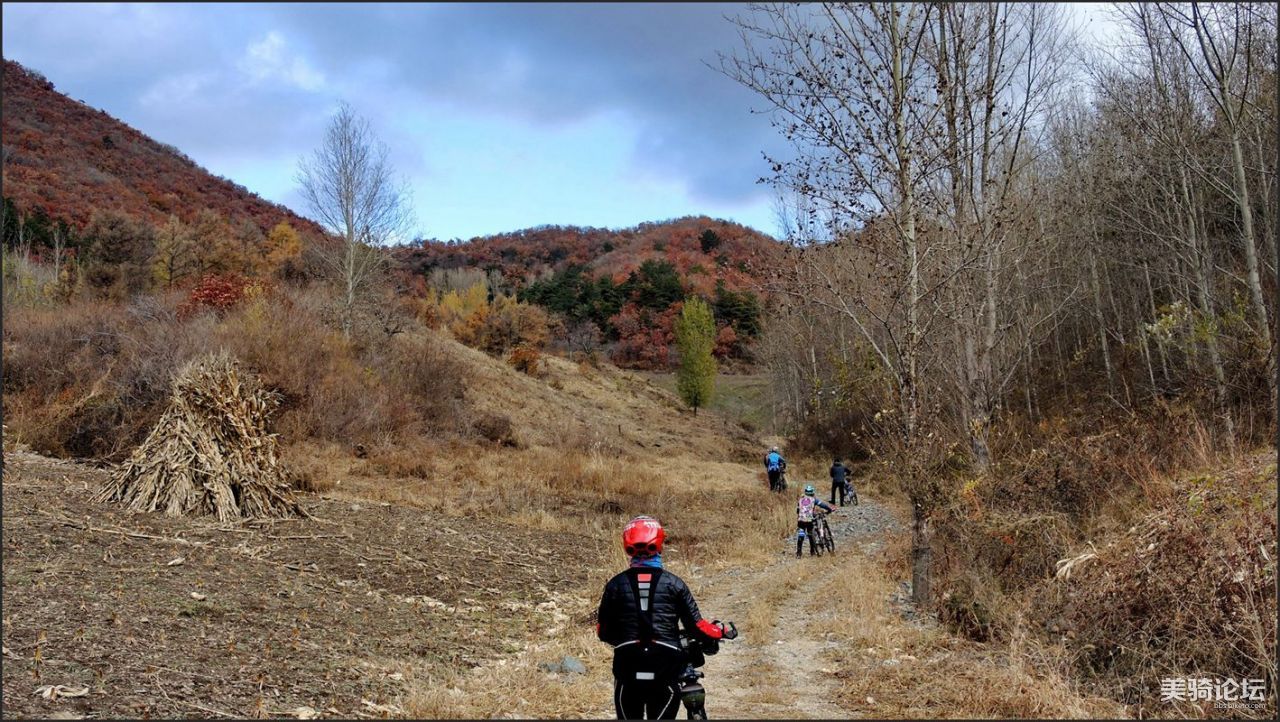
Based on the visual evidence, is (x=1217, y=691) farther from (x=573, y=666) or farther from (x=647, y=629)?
(x=573, y=666)

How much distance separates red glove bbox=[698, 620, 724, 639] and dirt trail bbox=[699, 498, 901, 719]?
1543 millimetres

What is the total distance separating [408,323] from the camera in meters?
33.7

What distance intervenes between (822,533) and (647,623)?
10.7m

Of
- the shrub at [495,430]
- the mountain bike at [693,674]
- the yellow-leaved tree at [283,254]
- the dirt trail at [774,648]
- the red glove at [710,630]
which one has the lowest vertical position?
the dirt trail at [774,648]

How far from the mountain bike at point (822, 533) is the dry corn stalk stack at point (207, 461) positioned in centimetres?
865

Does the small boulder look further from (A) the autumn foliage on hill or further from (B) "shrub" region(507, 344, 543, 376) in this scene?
(A) the autumn foliage on hill

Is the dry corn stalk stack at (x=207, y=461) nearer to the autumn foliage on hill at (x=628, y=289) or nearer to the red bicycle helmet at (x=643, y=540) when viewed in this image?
the red bicycle helmet at (x=643, y=540)

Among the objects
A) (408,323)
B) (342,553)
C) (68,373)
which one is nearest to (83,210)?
(408,323)

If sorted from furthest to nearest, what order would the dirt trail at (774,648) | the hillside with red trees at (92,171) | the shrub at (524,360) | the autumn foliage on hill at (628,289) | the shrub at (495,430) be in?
the autumn foliage on hill at (628,289), the hillside with red trees at (92,171), the shrub at (524,360), the shrub at (495,430), the dirt trail at (774,648)

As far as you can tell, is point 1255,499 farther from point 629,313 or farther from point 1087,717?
point 629,313

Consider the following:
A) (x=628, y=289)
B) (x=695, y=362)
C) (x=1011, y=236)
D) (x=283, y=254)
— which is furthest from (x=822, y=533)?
(x=628, y=289)

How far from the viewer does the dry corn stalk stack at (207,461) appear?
10.2m

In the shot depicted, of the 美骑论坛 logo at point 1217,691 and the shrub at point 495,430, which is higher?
the shrub at point 495,430

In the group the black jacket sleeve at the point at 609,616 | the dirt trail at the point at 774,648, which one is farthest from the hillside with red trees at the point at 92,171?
the black jacket sleeve at the point at 609,616
